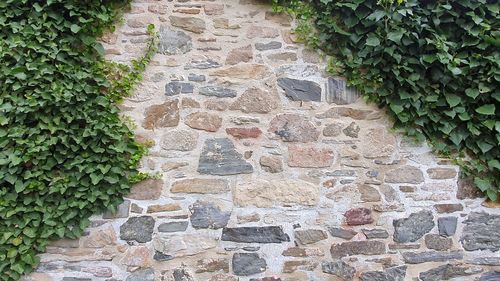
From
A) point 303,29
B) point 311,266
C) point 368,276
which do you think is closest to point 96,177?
point 311,266

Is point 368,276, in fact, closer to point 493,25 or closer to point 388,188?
point 388,188

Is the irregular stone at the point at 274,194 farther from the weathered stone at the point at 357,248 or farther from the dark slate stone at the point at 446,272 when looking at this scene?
the dark slate stone at the point at 446,272

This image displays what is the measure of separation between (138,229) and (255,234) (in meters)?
0.76

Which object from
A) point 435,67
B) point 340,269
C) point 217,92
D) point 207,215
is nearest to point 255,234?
point 207,215

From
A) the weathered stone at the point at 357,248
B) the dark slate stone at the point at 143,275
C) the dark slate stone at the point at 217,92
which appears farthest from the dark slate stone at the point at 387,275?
the dark slate stone at the point at 217,92

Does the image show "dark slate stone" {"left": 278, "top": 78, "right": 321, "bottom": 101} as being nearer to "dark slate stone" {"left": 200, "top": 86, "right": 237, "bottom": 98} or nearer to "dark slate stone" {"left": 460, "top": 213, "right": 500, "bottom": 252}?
"dark slate stone" {"left": 200, "top": 86, "right": 237, "bottom": 98}

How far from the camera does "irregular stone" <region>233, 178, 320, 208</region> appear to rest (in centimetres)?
261

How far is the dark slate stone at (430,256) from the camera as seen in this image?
264 cm

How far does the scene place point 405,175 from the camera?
2697 millimetres

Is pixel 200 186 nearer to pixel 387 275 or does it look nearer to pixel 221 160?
pixel 221 160

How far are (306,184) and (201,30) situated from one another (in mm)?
1299

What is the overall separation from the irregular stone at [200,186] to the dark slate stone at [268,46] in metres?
0.98

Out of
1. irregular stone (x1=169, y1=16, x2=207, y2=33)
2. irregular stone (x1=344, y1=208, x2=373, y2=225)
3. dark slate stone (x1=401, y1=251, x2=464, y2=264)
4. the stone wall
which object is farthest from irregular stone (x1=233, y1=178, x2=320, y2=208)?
irregular stone (x1=169, y1=16, x2=207, y2=33)

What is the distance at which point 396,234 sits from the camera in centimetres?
265
